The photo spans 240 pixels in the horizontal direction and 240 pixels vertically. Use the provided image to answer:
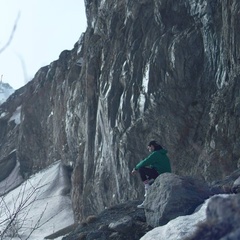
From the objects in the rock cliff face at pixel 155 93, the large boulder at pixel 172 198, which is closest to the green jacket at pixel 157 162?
the large boulder at pixel 172 198

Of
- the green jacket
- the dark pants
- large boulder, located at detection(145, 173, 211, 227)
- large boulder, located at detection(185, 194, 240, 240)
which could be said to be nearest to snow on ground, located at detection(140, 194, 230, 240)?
large boulder, located at detection(145, 173, 211, 227)

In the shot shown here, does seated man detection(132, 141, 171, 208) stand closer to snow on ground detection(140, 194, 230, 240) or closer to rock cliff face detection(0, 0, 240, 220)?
snow on ground detection(140, 194, 230, 240)

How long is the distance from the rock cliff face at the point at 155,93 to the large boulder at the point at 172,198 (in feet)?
39.7

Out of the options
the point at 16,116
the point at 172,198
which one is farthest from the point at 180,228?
the point at 16,116

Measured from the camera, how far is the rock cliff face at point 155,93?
87.0ft

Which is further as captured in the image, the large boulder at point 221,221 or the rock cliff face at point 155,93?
the rock cliff face at point 155,93

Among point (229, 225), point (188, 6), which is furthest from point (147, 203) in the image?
point (188, 6)

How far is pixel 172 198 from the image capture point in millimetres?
11977

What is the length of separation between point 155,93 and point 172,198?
19819mm

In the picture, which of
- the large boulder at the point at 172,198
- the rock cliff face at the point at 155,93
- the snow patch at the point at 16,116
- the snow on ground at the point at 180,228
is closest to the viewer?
the snow on ground at the point at 180,228

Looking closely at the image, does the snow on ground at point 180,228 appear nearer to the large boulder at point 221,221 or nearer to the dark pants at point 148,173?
the large boulder at point 221,221

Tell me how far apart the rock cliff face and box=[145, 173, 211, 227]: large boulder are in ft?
39.7

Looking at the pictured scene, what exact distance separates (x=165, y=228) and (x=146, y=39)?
24.2 m

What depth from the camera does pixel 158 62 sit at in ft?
105
